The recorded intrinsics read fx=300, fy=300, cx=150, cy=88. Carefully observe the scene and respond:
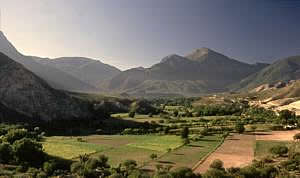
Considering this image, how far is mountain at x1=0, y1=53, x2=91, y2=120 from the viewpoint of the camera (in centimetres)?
14188

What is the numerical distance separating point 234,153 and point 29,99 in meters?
111

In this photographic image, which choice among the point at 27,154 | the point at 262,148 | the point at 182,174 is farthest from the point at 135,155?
the point at 262,148

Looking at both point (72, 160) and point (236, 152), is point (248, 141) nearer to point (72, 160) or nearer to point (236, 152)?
point (236, 152)

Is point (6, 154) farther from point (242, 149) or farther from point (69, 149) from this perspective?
point (242, 149)

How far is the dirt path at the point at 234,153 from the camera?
202ft

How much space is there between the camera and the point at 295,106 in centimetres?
19425

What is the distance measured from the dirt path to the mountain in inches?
3561

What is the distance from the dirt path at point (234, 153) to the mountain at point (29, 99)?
90.5 metres

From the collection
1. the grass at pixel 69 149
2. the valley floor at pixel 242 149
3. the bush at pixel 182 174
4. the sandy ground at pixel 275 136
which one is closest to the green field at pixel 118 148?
the grass at pixel 69 149

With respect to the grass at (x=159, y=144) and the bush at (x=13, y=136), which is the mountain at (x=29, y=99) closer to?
the bush at (x=13, y=136)

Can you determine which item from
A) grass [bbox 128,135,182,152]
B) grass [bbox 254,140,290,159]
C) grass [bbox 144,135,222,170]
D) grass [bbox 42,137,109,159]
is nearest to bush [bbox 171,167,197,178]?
grass [bbox 144,135,222,170]

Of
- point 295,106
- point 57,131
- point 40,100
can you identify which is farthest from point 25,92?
point 295,106

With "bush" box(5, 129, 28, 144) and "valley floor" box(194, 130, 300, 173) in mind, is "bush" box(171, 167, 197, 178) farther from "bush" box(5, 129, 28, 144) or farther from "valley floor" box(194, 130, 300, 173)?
"bush" box(5, 129, 28, 144)

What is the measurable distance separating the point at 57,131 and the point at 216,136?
6193 cm
